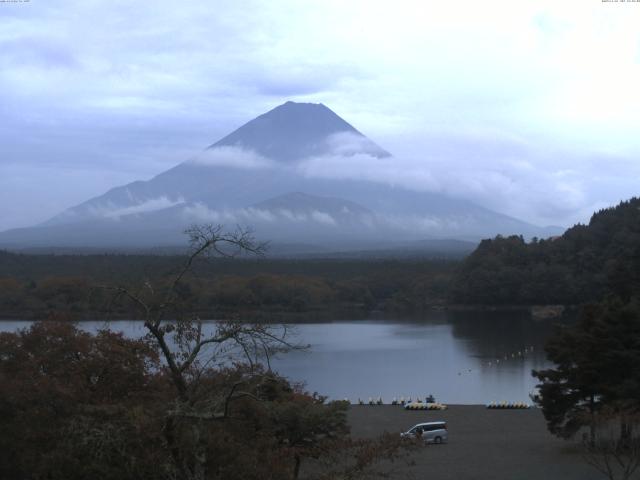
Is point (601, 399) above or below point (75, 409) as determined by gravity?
below

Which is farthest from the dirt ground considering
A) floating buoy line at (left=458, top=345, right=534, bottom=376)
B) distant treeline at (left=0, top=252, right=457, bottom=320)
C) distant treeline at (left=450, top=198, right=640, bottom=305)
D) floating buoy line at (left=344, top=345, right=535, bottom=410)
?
distant treeline at (left=450, top=198, right=640, bottom=305)

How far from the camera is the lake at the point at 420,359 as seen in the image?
65.3ft

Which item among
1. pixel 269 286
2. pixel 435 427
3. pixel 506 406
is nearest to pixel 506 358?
pixel 506 406

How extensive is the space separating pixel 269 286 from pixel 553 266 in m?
14.6

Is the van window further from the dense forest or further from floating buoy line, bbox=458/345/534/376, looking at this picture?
the dense forest

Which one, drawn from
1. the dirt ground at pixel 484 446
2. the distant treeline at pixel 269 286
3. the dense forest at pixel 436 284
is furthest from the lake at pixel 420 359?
the dense forest at pixel 436 284

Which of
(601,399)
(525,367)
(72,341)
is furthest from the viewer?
(525,367)

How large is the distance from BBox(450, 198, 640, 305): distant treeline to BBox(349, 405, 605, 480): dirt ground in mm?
26883

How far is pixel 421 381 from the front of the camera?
2144 centimetres

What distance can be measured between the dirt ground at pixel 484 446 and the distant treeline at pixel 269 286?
58.5 feet

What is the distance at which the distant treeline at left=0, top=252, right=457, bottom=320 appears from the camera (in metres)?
38.2

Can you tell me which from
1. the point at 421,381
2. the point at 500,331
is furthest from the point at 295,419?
the point at 500,331

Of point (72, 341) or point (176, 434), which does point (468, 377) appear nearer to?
point (72, 341)

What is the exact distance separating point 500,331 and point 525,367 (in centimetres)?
1006
